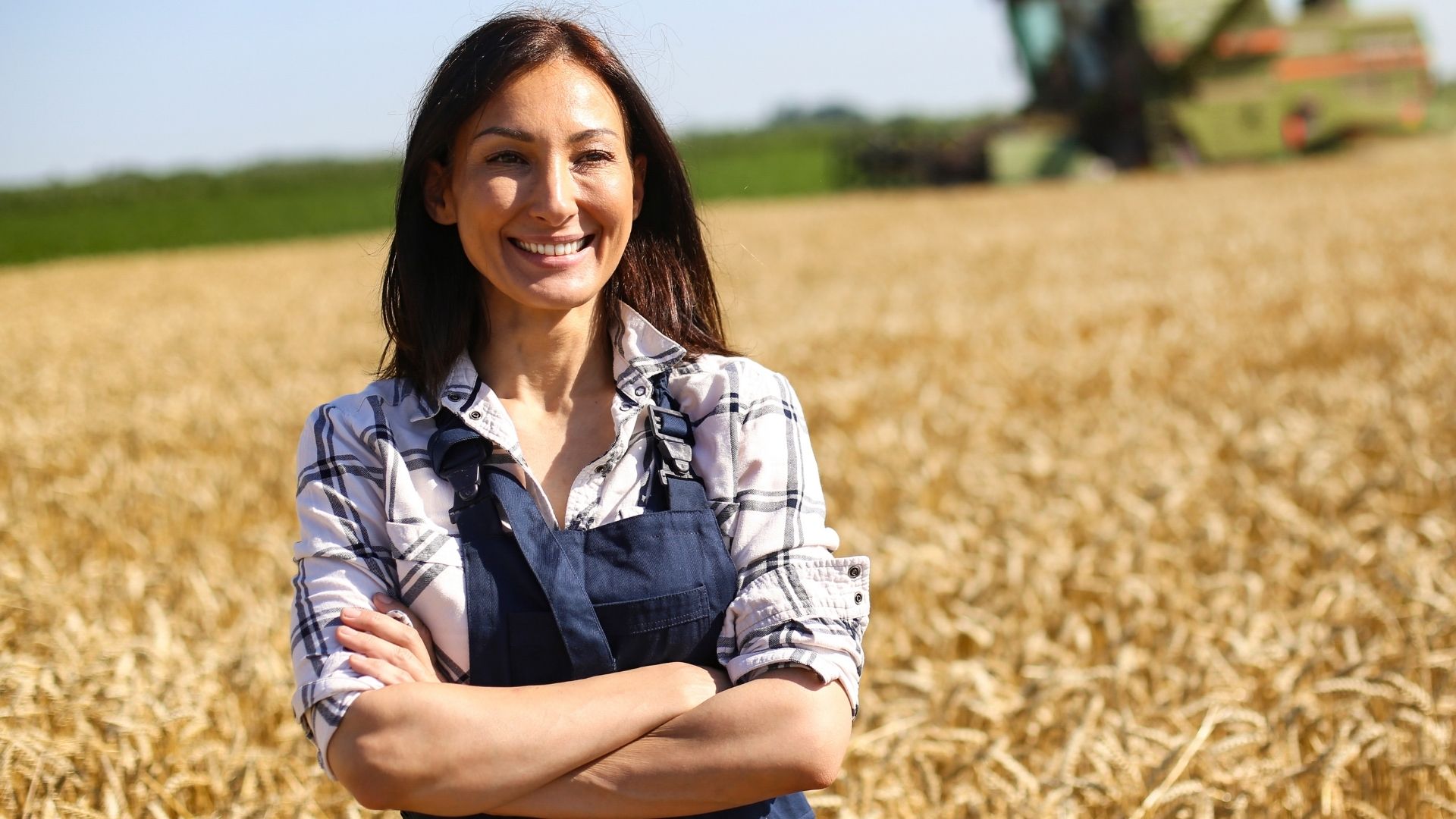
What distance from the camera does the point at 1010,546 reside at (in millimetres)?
4023

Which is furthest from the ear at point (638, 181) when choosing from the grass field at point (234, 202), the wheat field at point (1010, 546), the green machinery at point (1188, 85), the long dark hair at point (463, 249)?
the green machinery at point (1188, 85)

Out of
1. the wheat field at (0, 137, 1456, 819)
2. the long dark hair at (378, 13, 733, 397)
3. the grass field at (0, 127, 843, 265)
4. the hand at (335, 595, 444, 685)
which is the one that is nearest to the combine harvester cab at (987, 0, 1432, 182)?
the grass field at (0, 127, 843, 265)

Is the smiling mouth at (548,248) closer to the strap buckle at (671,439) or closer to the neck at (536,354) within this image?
the neck at (536,354)

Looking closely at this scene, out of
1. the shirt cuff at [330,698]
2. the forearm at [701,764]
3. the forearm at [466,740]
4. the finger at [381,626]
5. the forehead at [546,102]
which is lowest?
the forearm at [701,764]

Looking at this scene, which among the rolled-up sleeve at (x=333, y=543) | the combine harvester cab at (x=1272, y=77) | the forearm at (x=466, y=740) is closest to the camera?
the forearm at (x=466, y=740)

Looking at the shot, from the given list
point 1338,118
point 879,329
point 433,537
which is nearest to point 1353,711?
point 433,537

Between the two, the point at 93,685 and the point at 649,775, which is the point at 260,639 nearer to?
the point at 93,685

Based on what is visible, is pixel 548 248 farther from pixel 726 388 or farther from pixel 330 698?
pixel 330 698

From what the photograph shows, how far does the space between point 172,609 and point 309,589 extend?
2454 millimetres

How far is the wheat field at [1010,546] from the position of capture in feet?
8.31

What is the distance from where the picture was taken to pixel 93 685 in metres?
2.70

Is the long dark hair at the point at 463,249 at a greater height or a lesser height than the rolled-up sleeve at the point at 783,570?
greater

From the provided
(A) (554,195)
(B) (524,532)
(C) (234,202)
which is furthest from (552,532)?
(C) (234,202)

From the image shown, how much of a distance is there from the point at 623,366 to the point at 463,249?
0.30 m
